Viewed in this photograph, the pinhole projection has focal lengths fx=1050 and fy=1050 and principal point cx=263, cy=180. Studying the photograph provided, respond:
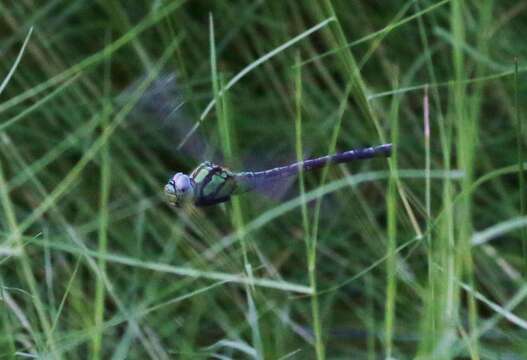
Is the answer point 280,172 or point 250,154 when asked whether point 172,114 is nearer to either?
point 280,172

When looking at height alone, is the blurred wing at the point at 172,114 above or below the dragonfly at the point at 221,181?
above

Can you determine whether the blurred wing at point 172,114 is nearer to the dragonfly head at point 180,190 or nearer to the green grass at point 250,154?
the dragonfly head at point 180,190

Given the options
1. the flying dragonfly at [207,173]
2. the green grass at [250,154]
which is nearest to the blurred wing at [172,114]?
the flying dragonfly at [207,173]

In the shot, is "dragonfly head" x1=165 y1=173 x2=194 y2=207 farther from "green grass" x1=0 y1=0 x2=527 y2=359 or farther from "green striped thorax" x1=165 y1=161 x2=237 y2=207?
"green grass" x1=0 y1=0 x2=527 y2=359

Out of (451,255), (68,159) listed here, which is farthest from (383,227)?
(451,255)

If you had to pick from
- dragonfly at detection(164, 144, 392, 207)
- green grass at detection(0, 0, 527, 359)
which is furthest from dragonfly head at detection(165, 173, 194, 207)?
green grass at detection(0, 0, 527, 359)

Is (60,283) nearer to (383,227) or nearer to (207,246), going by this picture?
(207,246)

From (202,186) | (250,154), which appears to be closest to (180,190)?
(202,186)

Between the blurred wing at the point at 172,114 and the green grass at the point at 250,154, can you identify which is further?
the green grass at the point at 250,154
